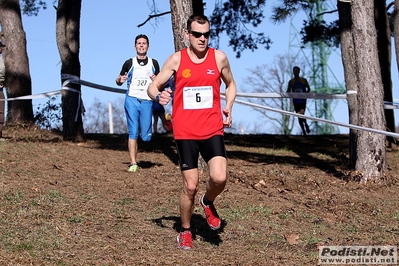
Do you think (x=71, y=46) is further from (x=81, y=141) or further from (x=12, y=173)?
(x=12, y=173)

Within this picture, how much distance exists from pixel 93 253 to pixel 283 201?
368 centimetres

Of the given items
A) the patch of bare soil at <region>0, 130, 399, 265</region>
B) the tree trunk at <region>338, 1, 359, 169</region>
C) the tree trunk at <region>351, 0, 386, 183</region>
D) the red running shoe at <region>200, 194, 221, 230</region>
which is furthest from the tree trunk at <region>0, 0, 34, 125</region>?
the red running shoe at <region>200, 194, 221, 230</region>

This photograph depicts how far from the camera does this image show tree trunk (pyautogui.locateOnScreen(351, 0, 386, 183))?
11.1 m

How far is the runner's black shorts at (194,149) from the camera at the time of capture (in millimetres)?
6699

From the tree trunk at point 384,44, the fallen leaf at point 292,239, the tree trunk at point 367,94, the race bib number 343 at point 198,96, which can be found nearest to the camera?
the race bib number 343 at point 198,96

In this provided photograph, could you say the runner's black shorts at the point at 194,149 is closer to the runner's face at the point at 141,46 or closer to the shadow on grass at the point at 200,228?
the shadow on grass at the point at 200,228

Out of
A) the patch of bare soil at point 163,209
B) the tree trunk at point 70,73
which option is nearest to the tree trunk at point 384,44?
the patch of bare soil at point 163,209

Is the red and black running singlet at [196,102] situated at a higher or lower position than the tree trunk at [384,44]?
lower

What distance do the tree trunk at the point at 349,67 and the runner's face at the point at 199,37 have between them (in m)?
6.43

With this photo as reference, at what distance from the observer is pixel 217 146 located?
670cm

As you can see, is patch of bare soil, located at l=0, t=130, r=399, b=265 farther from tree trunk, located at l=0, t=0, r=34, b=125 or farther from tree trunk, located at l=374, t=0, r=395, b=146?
tree trunk, located at l=374, t=0, r=395, b=146

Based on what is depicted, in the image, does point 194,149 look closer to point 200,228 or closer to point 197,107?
point 197,107

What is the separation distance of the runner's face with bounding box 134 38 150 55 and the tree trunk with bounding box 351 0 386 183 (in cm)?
329

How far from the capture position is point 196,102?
21.8 feet
